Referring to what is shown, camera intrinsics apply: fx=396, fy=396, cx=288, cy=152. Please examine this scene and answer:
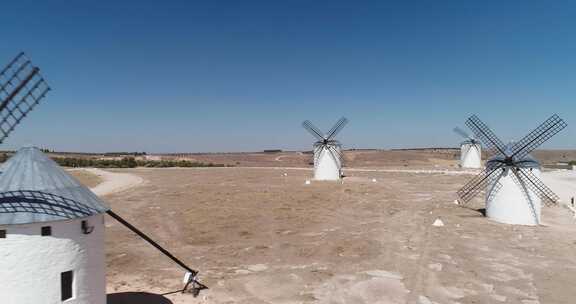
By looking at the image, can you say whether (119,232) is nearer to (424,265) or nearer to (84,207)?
(84,207)

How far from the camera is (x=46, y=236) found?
9195mm

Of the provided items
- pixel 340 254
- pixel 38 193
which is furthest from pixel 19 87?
pixel 340 254

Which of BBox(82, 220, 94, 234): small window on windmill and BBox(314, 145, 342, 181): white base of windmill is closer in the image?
BBox(82, 220, 94, 234): small window on windmill

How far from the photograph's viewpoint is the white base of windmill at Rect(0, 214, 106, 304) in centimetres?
888

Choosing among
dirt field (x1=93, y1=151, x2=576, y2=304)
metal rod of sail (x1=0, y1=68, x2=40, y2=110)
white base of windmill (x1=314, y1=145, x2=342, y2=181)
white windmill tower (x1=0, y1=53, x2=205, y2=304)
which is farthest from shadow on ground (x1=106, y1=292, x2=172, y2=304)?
white base of windmill (x1=314, y1=145, x2=342, y2=181)

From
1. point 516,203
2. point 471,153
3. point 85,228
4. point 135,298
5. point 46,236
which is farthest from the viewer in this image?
point 471,153

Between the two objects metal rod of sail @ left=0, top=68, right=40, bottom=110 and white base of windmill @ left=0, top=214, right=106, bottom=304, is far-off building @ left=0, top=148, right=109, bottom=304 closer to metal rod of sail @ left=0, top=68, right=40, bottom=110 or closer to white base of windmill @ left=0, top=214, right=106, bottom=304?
white base of windmill @ left=0, top=214, right=106, bottom=304

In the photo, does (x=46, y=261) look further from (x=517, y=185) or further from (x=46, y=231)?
(x=517, y=185)

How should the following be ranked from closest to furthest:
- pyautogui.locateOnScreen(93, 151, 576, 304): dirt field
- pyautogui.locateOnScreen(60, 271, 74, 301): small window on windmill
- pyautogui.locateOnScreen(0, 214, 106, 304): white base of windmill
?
pyautogui.locateOnScreen(0, 214, 106, 304): white base of windmill
pyautogui.locateOnScreen(60, 271, 74, 301): small window on windmill
pyautogui.locateOnScreen(93, 151, 576, 304): dirt field

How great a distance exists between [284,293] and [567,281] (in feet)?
38.6

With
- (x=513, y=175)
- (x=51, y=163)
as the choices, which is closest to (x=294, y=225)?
(x=513, y=175)

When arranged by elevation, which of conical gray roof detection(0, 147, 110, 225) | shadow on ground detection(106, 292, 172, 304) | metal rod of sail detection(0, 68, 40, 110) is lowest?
shadow on ground detection(106, 292, 172, 304)

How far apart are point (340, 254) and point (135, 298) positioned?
1009 centimetres

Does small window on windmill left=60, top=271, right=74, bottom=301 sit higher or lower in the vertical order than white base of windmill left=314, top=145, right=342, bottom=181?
lower
